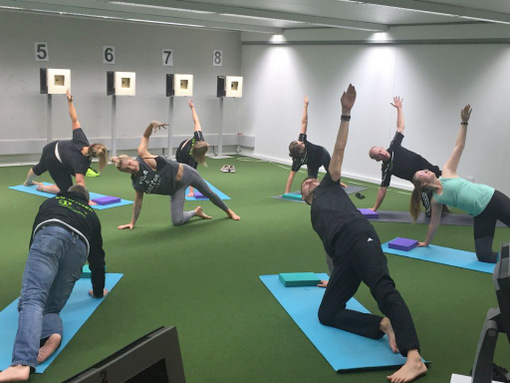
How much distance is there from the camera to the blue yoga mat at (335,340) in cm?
356

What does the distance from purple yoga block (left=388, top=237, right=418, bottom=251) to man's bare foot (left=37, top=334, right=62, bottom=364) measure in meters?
3.66

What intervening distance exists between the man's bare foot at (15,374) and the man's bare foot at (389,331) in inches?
86.9

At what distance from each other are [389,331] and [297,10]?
570 cm

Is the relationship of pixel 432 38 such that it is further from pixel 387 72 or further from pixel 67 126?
pixel 67 126

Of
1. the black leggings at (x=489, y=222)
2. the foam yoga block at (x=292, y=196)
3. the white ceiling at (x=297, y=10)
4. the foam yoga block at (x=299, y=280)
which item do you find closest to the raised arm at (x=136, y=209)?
the foam yoga block at (x=299, y=280)

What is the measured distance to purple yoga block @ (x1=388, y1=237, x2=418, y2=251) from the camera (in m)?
5.97

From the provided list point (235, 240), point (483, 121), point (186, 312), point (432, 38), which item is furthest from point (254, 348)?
point (432, 38)

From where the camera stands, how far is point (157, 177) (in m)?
6.32

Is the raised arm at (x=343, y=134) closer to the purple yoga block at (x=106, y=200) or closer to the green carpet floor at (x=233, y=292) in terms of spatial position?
the green carpet floor at (x=233, y=292)

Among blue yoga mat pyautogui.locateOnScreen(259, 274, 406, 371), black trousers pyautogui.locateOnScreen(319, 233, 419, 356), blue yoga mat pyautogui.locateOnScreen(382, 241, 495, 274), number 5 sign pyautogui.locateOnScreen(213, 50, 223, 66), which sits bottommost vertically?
blue yoga mat pyautogui.locateOnScreen(259, 274, 406, 371)

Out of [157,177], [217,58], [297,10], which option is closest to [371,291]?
[157,177]

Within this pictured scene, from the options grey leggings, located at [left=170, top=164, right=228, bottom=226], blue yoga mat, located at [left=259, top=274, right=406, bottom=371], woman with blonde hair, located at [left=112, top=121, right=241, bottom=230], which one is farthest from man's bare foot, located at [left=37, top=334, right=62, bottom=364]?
grey leggings, located at [left=170, top=164, right=228, bottom=226]

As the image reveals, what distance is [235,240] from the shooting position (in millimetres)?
6297

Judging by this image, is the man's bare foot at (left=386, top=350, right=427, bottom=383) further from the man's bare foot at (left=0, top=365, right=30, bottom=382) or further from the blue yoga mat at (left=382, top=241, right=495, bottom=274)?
the blue yoga mat at (left=382, top=241, right=495, bottom=274)
